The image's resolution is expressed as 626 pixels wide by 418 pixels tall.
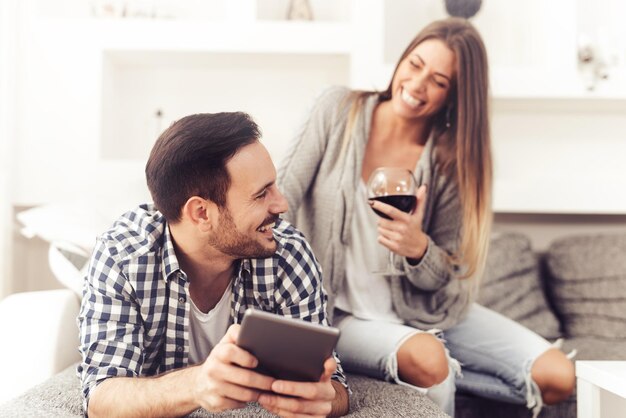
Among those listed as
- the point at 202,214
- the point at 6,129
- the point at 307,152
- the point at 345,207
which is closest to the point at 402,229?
the point at 345,207

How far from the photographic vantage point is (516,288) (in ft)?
7.33

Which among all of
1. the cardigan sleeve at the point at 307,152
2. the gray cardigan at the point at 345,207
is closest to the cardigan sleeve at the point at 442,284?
the gray cardigan at the point at 345,207

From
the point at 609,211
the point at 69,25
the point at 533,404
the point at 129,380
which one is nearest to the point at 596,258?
the point at 609,211

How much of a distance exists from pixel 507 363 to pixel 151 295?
970 millimetres

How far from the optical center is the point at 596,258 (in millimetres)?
2277

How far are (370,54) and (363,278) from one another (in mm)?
1027

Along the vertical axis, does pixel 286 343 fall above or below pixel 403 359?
above

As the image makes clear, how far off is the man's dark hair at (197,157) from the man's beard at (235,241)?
3 centimetres

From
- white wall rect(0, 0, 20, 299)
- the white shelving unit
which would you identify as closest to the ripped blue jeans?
the white shelving unit

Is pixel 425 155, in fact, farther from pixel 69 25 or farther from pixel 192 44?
pixel 69 25

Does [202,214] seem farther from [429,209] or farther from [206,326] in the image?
[429,209]

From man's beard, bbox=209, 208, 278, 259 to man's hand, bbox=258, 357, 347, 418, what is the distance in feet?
0.98

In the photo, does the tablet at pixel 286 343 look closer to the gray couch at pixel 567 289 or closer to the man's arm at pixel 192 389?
the man's arm at pixel 192 389

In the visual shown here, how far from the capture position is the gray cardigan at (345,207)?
64.8 inches
